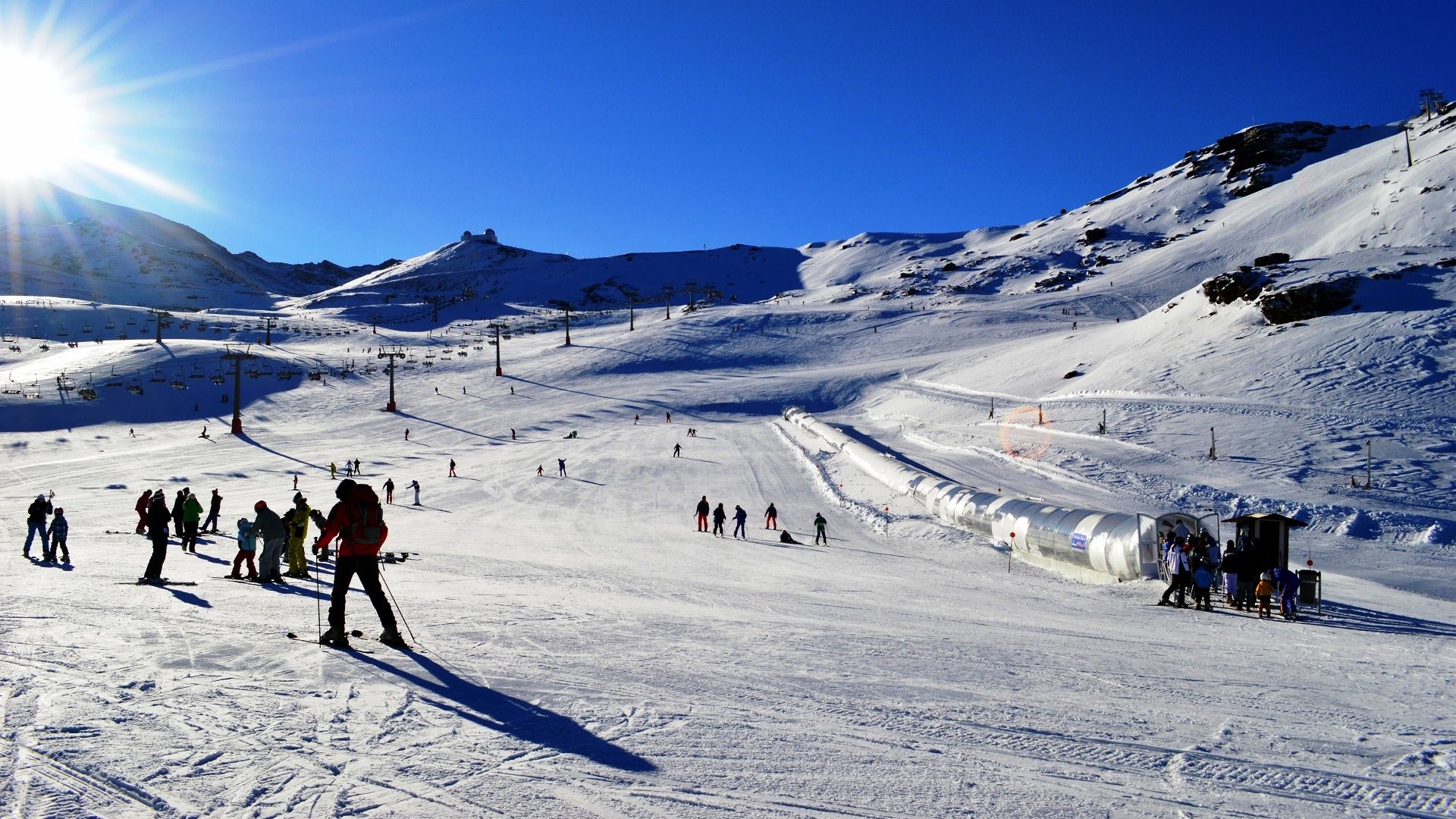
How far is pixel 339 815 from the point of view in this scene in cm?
413

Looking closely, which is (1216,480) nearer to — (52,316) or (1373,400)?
(1373,400)

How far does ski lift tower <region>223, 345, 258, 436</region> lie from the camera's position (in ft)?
166

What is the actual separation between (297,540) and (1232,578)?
648 inches

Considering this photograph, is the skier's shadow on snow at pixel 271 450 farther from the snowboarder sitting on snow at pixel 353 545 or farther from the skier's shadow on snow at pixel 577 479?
the snowboarder sitting on snow at pixel 353 545

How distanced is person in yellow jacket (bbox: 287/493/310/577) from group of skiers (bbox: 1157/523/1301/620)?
15282mm

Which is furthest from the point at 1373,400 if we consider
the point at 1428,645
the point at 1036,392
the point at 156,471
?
the point at 156,471

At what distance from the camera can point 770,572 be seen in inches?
669

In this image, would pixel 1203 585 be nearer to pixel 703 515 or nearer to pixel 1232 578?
pixel 1232 578

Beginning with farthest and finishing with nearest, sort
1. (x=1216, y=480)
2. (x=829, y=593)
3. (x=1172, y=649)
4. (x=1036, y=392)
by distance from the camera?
(x=1036, y=392)
(x=1216, y=480)
(x=829, y=593)
(x=1172, y=649)

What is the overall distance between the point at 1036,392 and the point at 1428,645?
135 ft

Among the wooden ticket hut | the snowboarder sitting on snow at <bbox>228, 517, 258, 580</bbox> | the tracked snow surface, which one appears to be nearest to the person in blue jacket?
the tracked snow surface

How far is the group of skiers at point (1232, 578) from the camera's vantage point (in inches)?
527

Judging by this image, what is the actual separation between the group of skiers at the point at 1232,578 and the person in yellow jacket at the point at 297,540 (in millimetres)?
15282

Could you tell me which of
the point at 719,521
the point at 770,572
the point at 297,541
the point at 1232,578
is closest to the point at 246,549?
the point at 297,541
